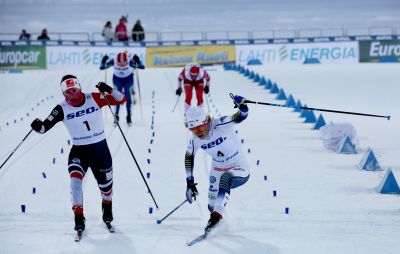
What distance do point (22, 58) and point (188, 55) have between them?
7234 mm

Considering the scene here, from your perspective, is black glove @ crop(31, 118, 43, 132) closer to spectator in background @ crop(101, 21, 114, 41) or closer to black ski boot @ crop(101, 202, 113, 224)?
black ski boot @ crop(101, 202, 113, 224)

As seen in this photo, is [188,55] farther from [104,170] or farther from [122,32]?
[104,170]

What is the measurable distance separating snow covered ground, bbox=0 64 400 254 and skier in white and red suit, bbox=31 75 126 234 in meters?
0.51

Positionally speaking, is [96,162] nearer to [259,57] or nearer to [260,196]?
[260,196]

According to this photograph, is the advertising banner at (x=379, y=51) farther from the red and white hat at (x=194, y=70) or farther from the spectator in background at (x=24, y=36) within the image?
the red and white hat at (x=194, y=70)

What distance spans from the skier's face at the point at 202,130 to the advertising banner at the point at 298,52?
24286 mm

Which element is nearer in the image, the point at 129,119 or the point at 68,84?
the point at 68,84

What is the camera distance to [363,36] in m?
32.4

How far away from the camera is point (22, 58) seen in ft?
98.6

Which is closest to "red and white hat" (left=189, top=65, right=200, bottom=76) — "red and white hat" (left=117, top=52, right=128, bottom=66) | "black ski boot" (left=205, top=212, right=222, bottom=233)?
"red and white hat" (left=117, top=52, right=128, bottom=66)

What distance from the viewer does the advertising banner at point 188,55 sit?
102 ft

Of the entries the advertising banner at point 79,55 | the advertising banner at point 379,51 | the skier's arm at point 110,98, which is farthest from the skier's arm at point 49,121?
the advertising banner at point 379,51

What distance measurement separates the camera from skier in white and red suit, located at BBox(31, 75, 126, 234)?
24.8 feet

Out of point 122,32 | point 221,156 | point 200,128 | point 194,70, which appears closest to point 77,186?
point 200,128
